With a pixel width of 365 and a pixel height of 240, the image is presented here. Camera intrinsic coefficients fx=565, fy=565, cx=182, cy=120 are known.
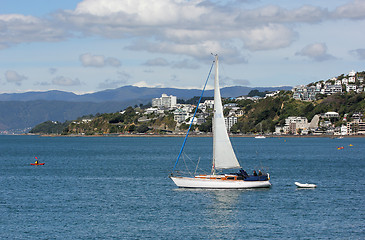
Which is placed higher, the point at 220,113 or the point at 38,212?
the point at 220,113

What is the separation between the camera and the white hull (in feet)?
166

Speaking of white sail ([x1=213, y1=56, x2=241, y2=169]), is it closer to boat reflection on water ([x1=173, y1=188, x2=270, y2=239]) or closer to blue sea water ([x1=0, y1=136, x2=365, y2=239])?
boat reflection on water ([x1=173, y1=188, x2=270, y2=239])

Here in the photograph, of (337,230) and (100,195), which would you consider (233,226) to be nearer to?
(337,230)

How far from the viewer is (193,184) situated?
5200 cm

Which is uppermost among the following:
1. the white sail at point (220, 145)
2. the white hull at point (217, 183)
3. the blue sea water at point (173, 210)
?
the white sail at point (220, 145)

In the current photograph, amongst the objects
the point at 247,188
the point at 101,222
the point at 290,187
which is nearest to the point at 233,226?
the point at 101,222

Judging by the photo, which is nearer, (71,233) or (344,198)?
(71,233)

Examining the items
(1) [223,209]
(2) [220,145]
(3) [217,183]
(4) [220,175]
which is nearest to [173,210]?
(1) [223,209]

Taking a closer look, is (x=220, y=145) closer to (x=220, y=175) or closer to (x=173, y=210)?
(x=220, y=175)

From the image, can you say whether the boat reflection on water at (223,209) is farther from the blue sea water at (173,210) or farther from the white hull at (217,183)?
the white hull at (217,183)

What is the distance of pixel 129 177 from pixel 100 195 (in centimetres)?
1595

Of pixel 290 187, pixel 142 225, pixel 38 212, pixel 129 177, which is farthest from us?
pixel 129 177

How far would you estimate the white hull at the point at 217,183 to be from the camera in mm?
50531

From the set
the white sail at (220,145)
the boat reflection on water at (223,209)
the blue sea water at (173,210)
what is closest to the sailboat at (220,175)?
the white sail at (220,145)
